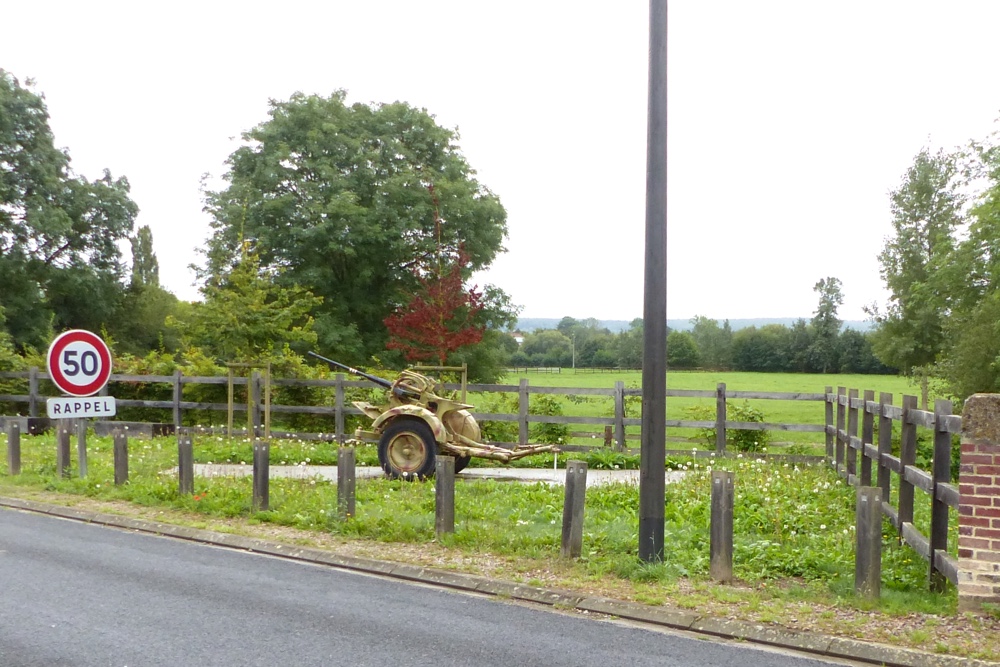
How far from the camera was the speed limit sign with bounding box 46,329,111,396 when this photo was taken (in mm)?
10578

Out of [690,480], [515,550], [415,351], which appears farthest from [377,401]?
[515,550]

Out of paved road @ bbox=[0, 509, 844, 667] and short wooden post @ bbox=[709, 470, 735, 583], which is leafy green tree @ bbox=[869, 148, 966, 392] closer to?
short wooden post @ bbox=[709, 470, 735, 583]

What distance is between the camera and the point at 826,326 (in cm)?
6475

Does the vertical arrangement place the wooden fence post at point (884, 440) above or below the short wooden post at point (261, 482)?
above

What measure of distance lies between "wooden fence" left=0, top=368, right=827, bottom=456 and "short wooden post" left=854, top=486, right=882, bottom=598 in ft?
26.3

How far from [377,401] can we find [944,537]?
13.1 metres

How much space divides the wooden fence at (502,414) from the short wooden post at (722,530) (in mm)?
7481

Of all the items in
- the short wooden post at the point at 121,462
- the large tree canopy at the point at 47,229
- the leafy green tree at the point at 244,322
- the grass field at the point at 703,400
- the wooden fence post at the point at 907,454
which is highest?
the large tree canopy at the point at 47,229

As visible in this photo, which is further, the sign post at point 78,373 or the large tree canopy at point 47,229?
the large tree canopy at point 47,229

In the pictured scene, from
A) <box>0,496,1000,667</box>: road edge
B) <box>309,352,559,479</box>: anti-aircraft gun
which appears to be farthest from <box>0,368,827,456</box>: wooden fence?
<box>0,496,1000,667</box>: road edge

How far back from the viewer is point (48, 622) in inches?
229

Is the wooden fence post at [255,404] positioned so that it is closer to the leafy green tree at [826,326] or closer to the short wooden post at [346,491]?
the short wooden post at [346,491]

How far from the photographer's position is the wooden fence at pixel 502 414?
52.4ft

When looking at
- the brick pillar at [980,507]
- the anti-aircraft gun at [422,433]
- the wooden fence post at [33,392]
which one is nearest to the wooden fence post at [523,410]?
the anti-aircraft gun at [422,433]
